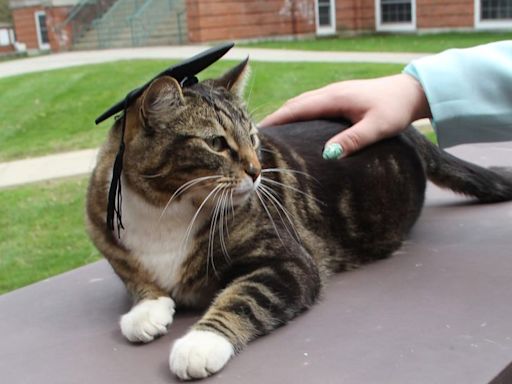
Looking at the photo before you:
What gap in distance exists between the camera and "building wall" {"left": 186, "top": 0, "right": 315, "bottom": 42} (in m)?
17.4

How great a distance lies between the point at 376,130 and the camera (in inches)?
83.4

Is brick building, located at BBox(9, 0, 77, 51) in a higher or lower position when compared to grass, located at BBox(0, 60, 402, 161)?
higher

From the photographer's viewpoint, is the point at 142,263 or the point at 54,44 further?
the point at 54,44

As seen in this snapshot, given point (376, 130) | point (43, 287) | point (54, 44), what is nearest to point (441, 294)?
point (376, 130)

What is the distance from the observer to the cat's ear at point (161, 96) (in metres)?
1.63

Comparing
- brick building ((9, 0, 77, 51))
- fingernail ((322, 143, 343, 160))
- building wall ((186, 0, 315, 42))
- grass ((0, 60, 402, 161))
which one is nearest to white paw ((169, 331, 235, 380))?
fingernail ((322, 143, 343, 160))

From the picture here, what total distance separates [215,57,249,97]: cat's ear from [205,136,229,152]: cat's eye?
0.91ft

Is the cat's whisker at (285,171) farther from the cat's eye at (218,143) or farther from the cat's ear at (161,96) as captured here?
the cat's ear at (161,96)

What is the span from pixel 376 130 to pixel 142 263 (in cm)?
83

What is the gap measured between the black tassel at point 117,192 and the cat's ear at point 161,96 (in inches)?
2.1

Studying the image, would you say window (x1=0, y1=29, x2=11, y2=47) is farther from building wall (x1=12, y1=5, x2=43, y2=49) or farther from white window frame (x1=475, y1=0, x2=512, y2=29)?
white window frame (x1=475, y1=0, x2=512, y2=29)

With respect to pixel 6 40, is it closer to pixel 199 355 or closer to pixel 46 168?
pixel 46 168

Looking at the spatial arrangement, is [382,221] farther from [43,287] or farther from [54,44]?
[54,44]

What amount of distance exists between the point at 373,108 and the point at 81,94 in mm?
8079
